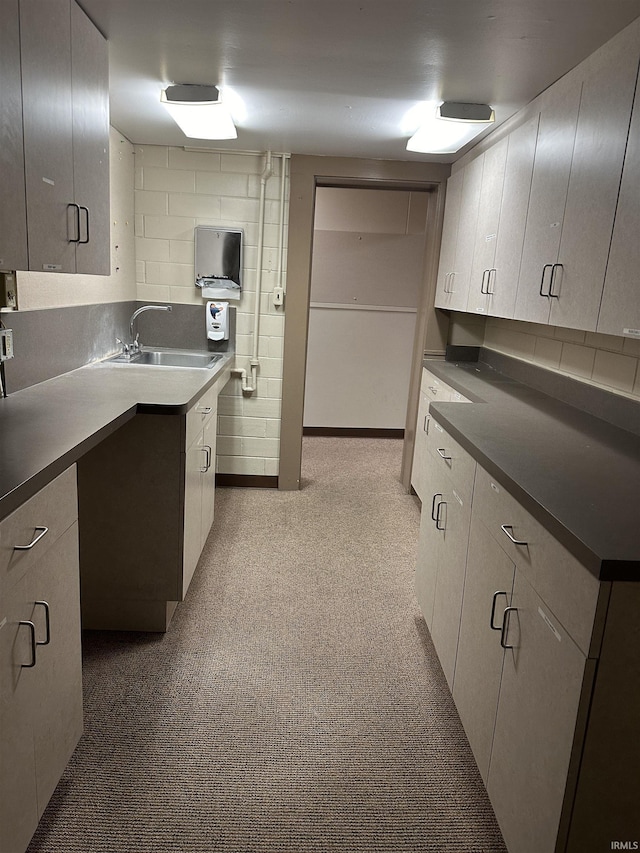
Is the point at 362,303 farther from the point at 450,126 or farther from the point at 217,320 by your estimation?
the point at 450,126

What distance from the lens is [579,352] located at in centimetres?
291

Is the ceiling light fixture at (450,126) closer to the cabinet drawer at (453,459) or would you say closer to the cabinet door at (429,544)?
the cabinet drawer at (453,459)

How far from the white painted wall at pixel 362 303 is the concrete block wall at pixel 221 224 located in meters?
1.46

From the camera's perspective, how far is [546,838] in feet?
4.19

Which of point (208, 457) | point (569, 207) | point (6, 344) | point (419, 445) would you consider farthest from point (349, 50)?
point (419, 445)

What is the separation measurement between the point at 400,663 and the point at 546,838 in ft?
3.89

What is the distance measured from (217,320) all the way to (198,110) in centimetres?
146

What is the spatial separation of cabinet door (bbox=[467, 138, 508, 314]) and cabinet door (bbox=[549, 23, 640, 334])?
81 centimetres

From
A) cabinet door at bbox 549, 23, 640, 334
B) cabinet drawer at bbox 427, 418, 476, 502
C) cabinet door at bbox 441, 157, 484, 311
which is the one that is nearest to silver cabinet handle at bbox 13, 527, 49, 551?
cabinet drawer at bbox 427, 418, 476, 502

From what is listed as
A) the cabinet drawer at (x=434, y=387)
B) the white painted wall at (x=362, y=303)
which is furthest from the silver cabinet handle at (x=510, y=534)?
the white painted wall at (x=362, y=303)

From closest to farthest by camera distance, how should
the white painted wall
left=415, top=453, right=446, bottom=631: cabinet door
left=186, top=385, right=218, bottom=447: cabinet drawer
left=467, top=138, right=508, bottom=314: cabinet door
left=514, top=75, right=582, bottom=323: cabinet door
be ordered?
left=514, top=75, right=582, bottom=323: cabinet door, left=415, top=453, right=446, bottom=631: cabinet door, left=186, top=385, right=218, bottom=447: cabinet drawer, left=467, top=138, right=508, bottom=314: cabinet door, the white painted wall

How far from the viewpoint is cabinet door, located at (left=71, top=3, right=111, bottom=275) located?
207 centimetres

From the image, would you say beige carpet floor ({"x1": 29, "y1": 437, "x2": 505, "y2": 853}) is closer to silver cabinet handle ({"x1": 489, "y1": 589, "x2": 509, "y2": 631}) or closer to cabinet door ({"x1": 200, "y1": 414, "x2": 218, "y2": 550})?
cabinet door ({"x1": 200, "y1": 414, "x2": 218, "y2": 550})

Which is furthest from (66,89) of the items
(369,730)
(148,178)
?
(369,730)
